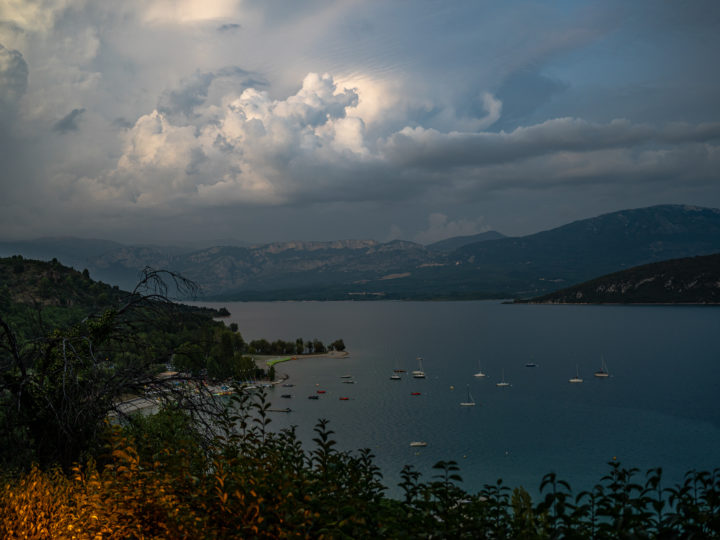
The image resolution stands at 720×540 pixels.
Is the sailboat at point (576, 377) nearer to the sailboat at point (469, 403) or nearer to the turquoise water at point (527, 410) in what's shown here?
the turquoise water at point (527, 410)

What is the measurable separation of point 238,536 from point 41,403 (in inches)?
303

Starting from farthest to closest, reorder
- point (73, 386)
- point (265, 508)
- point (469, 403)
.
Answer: point (469, 403) → point (73, 386) → point (265, 508)

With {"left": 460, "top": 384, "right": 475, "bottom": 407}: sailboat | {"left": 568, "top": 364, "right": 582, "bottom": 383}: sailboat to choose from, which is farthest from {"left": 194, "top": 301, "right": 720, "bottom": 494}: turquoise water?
{"left": 460, "top": 384, "right": 475, "bottom": 407}: sailboat

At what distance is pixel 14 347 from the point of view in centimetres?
1006

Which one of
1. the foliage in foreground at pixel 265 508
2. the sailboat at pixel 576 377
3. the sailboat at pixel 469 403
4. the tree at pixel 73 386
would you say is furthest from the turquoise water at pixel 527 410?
the foliage in foreground at pixel 265 508

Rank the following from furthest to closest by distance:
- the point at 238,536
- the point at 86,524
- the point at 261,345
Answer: the point at 261,345 → the point at 86,524 → the point at 238,536

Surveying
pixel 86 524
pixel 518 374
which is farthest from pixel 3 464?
pixel 518 374

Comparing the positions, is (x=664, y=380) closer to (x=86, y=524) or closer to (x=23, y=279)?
(x=86, y=524)

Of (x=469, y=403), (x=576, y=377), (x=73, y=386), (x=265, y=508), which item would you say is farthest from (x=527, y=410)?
(x=265, y=508)

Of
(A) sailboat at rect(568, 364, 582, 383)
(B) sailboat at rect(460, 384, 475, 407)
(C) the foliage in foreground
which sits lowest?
(A) sailboat at rect(568, 364, 582, 383)

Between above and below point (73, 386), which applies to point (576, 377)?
below

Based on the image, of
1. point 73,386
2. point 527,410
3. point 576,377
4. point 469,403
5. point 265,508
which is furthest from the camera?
point 576,377

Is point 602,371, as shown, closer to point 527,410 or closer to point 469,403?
point 527,410

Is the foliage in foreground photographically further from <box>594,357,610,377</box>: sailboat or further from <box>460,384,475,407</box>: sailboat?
<box>594,357,610,377</box>: sailboat
